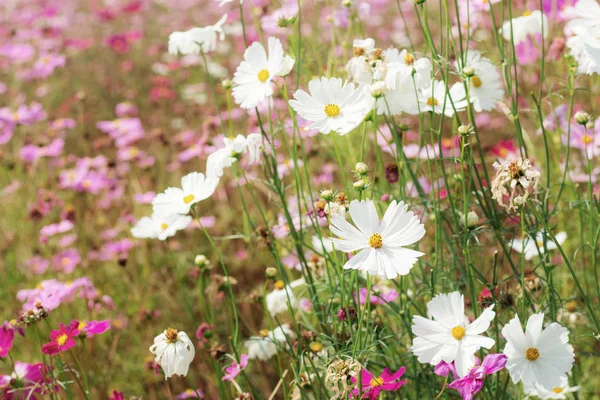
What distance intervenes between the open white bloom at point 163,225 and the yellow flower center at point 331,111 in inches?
12.6

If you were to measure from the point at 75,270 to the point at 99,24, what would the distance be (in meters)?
3.52

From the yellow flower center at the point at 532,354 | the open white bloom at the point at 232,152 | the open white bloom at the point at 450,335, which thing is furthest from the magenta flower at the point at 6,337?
the yellow flower center at the point at 532,354

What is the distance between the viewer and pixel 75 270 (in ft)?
6.15

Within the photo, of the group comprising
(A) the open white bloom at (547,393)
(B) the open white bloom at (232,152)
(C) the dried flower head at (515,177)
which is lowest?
(A) the open white bloom at (547,393)

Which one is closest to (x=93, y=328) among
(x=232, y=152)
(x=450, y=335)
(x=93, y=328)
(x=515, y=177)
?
(x=93, y=328)

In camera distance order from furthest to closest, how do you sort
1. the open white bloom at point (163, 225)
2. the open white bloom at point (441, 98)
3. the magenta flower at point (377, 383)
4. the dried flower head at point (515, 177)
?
1. the open white bloom at point (163, 225)
2. the open white bloom at point (441, 98)
3. the magenta flower at point (377, 383)
4. the dried flower head at point (515, 177)

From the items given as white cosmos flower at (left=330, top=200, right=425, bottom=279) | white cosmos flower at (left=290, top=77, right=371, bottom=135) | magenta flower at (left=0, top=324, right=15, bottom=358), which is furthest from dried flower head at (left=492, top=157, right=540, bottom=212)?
magenta flower at (left=0, top=324, right=15, bottom=358)

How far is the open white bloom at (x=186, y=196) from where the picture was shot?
1.01m

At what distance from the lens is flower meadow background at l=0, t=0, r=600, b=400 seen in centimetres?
82

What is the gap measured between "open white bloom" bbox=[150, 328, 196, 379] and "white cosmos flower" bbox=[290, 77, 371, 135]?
1.09 ft

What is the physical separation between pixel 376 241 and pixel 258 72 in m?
0.35

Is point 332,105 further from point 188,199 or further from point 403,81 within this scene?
point 188,199

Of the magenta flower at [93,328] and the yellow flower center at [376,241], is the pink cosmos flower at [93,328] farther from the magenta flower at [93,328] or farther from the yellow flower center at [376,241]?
the yellow flower center at [376,241]

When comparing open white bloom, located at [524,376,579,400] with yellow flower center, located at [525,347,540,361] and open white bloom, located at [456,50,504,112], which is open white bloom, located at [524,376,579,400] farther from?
open white bloom, located at [456,50,504,112]
